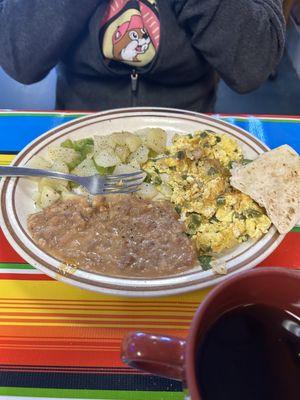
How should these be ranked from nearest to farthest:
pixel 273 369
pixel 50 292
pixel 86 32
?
pixel 273 369, pixel 50 292, pixel 86 32

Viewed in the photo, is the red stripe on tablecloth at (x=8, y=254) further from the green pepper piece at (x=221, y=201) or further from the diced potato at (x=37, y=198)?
the green pepper piece at (x=221, y=201)

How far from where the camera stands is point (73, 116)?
4.20ft

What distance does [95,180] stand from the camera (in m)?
1.02

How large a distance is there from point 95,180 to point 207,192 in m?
0.26

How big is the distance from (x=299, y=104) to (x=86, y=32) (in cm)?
189

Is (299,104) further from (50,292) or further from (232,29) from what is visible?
(50,292)

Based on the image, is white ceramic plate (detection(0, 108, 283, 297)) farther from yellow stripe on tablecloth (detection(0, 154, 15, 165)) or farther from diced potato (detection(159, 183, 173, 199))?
diced potato (detection(159, 183, 173, 199))

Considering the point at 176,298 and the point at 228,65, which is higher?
the point at 228,65

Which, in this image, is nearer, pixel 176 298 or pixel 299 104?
pixel 176 298

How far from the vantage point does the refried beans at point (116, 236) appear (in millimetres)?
856

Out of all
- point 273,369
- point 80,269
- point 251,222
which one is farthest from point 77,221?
point 273,369

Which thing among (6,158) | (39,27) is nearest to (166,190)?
(6,158)

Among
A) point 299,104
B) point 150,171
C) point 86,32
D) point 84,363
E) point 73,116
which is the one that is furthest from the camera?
point 299,104

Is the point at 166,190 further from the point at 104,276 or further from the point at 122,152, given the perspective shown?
the point at 104,276
